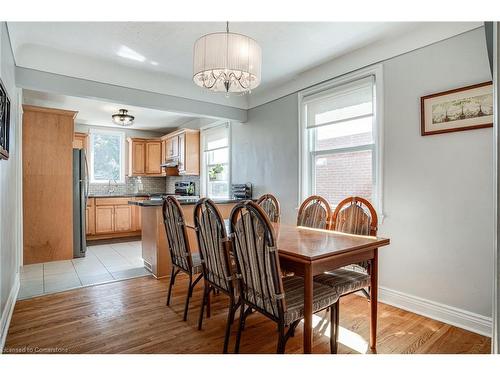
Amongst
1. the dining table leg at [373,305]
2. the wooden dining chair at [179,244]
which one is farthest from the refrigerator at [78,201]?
the dining table leg at [373,305]

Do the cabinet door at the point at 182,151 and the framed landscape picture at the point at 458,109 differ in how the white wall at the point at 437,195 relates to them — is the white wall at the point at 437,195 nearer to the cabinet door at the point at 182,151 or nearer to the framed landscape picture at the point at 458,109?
the framed landscape picture at the point at 458,109

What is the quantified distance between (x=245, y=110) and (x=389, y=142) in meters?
2.34

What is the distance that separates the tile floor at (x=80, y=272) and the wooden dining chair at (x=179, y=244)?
1.19 m

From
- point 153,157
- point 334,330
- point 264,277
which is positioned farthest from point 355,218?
point 153,157

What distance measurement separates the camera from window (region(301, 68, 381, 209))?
2820 mm

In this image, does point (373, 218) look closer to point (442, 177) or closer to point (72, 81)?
point (442, 177)

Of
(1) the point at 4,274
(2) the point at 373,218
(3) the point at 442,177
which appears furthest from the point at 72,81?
(3) the point at 442,177

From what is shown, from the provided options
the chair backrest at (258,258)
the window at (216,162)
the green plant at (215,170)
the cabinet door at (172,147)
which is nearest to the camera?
the chair backrest at (258,258)

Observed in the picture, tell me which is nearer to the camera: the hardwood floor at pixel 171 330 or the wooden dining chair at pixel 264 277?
the wooden dining chair at pixel 264 277

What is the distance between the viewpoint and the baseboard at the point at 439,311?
2.08 m

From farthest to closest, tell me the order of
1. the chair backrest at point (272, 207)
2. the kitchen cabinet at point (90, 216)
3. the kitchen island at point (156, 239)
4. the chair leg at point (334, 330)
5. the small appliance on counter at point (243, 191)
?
1. the kitchen cabinet at point (90, 216)
2. the small appliance on counter at point (243, 191)
3. the kitchen island at point (156, 239)
4. the chair backrest at point (272, 207)
5. the chair leg at point (334, 330)

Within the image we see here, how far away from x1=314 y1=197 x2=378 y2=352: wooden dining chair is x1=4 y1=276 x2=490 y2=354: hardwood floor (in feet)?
1.11

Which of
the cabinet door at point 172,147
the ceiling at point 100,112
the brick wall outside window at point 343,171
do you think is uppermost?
the ceiling at point 100,112

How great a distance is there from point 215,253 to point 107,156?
5.42m
